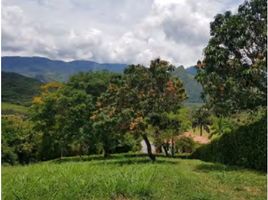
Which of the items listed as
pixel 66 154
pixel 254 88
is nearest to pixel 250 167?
pixel 254 88

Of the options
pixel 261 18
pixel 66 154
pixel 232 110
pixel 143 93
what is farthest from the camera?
pixel 66 154

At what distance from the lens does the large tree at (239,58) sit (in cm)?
2202

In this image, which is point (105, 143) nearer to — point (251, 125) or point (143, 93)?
point (143, 93)

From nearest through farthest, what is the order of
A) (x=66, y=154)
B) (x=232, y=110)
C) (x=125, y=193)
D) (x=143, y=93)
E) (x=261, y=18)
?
(x=125, y=193) < (x=261, y=18) < (x=232, y=110) < (x=143, y=93) < (x=66, y=154)

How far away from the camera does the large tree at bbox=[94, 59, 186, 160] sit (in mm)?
27422

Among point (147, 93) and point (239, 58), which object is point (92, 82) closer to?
point (147, 93)

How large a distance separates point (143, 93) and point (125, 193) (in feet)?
56.8

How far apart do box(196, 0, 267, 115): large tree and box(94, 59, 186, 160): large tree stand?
403 cm

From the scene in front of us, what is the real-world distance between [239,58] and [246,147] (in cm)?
445

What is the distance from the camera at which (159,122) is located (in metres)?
27.8

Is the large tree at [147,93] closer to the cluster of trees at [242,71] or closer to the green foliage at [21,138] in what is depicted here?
the cluster of trees at [242,71]

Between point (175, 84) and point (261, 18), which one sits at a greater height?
point (261, 18)

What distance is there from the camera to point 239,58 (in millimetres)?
22797

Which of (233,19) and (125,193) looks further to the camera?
(233,19)
